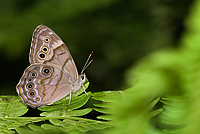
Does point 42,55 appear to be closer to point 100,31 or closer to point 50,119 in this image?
point 50,119

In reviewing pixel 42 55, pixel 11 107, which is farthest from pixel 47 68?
pixel 11 107

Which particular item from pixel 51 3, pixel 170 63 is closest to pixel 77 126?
pixel 170 63

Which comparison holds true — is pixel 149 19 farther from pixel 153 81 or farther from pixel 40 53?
pixel 153 81

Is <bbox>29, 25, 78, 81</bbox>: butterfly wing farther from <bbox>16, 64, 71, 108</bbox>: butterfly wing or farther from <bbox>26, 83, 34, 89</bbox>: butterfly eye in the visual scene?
<bbox>26, 83, 34, 89</bbox>: butterfly eye

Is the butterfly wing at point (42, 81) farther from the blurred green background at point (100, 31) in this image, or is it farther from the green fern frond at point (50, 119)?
the blurred green background at point (100, 31)

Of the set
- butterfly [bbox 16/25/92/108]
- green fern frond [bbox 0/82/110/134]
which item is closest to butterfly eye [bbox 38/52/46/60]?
butterfly [bbox 16/25/92/108]
